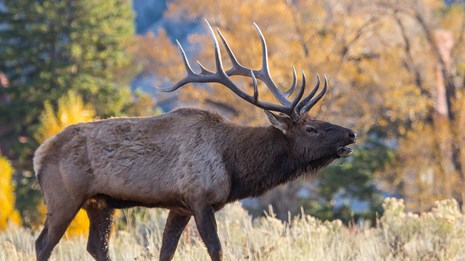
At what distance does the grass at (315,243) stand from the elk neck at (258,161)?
2.00ft

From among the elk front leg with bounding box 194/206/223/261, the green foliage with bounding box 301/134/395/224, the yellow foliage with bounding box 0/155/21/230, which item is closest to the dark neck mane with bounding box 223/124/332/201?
the elk front leg with bounding box 194/206/223/261

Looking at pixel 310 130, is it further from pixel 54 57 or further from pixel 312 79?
pixel 312 79

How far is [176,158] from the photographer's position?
23.6 feet

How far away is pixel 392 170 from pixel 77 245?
22412mm

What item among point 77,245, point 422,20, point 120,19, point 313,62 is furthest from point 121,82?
point 77,245

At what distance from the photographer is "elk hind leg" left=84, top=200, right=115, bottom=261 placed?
7621mm

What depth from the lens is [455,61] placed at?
34.1 meters

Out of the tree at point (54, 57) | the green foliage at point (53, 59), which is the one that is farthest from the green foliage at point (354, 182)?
the tree at point (54, 57)

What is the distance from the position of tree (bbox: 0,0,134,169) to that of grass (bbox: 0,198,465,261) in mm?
19644

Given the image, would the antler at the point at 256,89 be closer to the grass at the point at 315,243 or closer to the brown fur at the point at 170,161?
the brown fur at the point at 170,161

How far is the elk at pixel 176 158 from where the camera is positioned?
7129 mm

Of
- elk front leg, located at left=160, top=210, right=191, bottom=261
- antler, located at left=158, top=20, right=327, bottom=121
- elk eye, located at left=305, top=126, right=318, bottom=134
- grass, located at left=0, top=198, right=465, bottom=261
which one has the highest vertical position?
antler, located at left=158, top=20, right=327, bottom=121

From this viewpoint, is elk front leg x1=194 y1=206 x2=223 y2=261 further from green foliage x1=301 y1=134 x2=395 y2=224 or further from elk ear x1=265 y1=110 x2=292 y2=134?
green foliage x1=301 y1=134 x2=395 y2=224

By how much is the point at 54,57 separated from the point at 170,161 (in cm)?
2421
